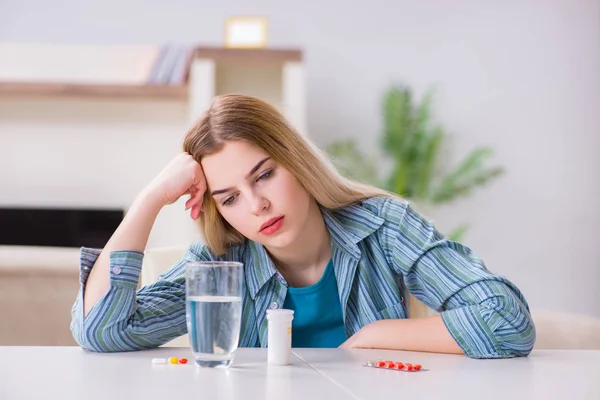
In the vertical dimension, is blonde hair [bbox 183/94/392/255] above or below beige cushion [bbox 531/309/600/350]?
above

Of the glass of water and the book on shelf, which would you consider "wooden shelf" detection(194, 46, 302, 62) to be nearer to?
the book on shelf

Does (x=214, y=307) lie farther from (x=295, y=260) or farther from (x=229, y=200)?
(x=295, y=260)

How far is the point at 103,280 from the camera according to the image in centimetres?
152

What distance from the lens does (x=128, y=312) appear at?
1489mm

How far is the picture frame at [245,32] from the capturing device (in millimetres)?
4852

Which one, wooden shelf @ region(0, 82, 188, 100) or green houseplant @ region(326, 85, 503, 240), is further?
green houseplant @ region(326, 85, 503, 240)

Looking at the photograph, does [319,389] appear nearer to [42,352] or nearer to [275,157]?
[42,352]

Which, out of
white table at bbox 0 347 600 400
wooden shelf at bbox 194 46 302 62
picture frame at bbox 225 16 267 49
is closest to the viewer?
white table at bbox 0 347 600 400

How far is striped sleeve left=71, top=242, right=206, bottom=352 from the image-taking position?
143 cm

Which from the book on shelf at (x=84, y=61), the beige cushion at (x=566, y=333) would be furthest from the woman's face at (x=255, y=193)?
the book on shelf at (x=84, y=61)

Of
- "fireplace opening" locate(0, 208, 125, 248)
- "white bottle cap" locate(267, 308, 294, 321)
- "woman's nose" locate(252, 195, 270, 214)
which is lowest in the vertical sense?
"white bottle cap" locate(267, 308, 294, 321)

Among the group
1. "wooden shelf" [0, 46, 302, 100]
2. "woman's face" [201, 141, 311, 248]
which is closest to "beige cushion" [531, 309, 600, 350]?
"woman's face" [201, 141, 311, 248]

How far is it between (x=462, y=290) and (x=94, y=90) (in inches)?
149

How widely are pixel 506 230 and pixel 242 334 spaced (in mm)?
4078
